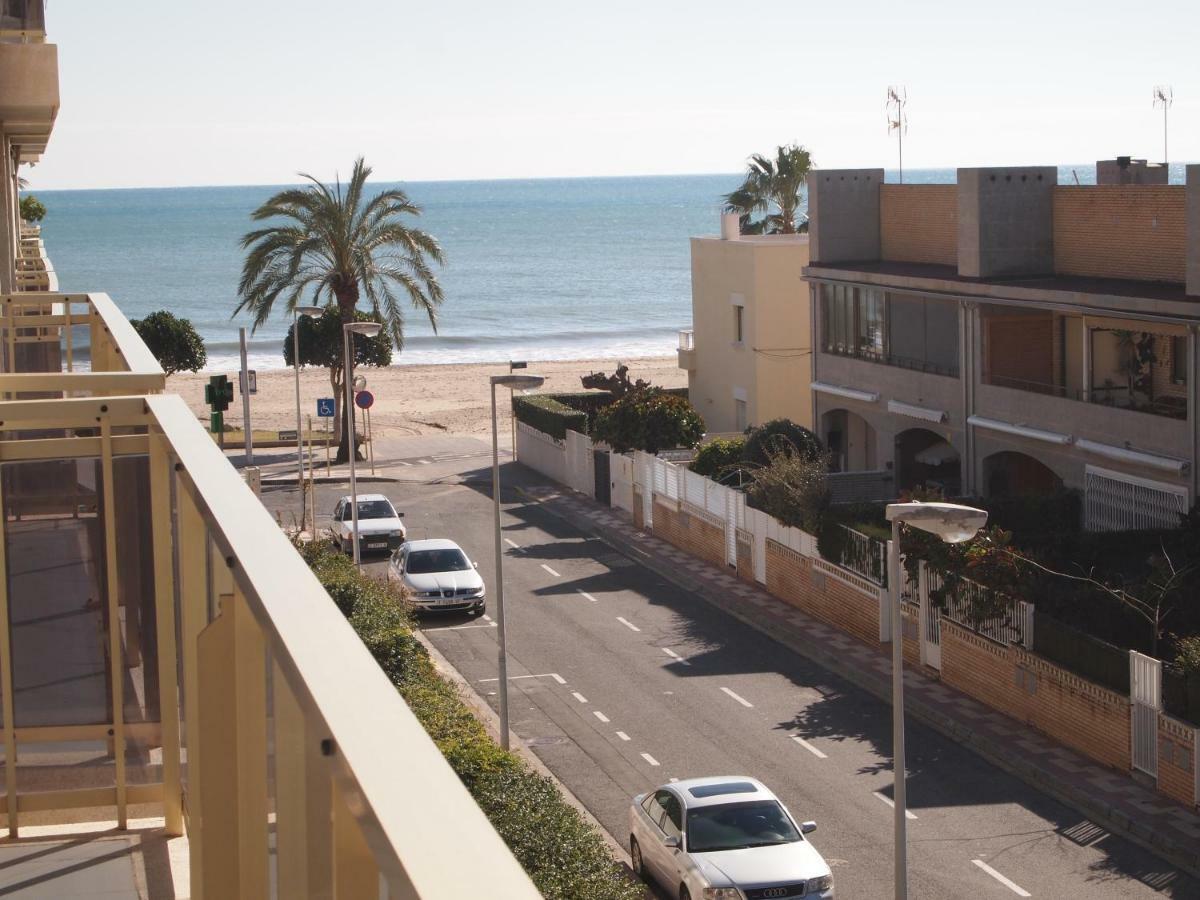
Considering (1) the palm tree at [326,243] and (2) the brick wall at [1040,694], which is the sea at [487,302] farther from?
(2) the brick wall at [1040,694]

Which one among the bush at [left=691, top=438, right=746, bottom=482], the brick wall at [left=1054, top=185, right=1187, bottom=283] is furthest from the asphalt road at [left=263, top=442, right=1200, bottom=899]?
the brick wall at [left=1054, top=185, right=1187, bottom=283]

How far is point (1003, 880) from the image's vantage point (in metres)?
17.1

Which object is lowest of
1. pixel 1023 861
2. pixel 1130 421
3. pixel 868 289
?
pixel 1023 861

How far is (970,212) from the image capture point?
34.2 meters

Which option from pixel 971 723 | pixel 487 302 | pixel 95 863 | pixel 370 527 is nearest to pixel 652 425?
pixel 370 527

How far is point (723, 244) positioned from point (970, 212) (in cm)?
1303

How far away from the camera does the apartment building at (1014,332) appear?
28609mm

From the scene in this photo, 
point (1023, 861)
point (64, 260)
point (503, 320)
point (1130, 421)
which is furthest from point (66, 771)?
point (64, 260)

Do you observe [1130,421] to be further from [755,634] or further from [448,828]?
[448,828]

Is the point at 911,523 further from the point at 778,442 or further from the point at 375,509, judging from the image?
the point at 375,509

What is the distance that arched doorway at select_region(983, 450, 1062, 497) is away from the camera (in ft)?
110

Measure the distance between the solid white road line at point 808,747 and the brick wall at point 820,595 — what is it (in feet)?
16.4

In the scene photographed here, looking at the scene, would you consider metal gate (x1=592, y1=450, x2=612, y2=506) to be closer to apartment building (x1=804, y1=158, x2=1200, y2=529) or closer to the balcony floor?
apartment building (x1=804, y1=158, x2=1200, y2=529)

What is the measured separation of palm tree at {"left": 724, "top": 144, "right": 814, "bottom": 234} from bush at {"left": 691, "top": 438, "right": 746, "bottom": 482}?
25.6 m
